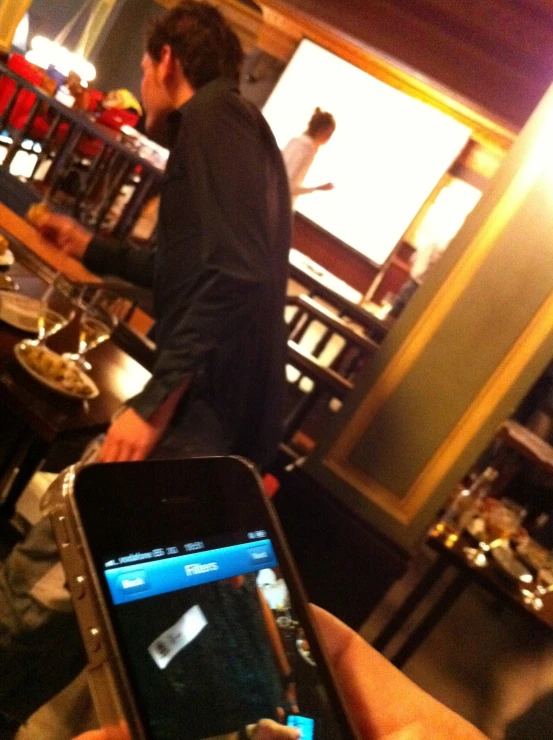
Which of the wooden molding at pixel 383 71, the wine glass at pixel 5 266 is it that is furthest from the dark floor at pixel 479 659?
the wooden molding at pixel 383 71

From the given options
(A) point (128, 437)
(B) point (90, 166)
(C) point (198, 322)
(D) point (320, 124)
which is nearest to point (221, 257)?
(C) point (198, 322)

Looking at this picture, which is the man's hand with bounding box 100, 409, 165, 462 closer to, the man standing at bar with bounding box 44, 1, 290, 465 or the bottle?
the man standing at bar with bounding box 44, 1, 290, 465

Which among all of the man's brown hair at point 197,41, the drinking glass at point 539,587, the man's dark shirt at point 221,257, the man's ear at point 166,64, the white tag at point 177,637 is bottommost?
the drinking glass at point 539,587

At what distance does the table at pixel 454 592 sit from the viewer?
2.20m

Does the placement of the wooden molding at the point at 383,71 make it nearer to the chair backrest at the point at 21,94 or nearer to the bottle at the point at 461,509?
the chair backrest at the point at 21,94

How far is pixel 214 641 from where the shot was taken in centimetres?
69

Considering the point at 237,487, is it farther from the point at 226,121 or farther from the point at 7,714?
the point at 7,714

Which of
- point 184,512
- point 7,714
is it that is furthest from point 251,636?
point 7,714

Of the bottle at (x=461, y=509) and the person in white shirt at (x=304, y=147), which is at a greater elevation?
the person in white shirt at (x=304, y=147)

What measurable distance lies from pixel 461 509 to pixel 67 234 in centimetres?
194

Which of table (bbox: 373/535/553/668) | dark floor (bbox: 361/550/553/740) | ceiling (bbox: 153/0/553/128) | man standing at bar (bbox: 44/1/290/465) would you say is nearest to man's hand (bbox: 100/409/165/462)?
man standing at bar (bbox: 44/1/290/465)

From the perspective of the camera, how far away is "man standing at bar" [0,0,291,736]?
133 centimetres

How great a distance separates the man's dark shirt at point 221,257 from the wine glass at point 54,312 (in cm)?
34

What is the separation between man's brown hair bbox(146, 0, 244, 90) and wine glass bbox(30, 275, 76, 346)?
2.43 feet
